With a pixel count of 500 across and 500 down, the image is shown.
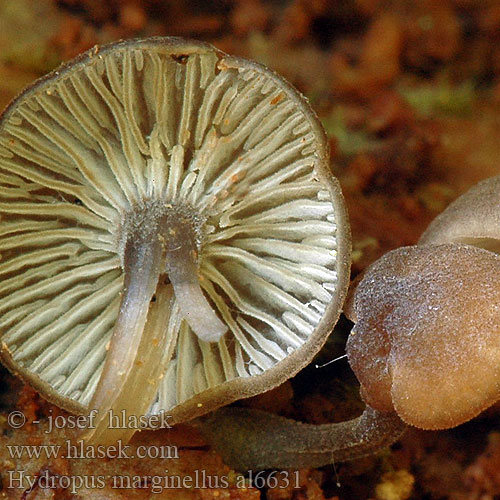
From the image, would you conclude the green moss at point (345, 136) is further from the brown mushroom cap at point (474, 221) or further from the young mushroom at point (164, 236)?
the young mushroom at point (164, 236)

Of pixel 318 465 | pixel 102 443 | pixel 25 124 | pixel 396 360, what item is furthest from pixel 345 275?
pixel 25 124

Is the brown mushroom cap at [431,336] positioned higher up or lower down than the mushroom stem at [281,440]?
higher up

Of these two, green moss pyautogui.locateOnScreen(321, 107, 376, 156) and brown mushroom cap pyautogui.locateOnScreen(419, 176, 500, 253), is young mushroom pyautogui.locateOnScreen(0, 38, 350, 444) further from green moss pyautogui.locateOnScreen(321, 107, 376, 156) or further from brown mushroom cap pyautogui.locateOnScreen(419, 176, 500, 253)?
green moss pyautogui.locateOnScreen(321, 107, 376, 156)

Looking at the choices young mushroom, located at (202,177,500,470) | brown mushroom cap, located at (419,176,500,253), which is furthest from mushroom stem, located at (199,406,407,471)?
brown mushroom cap, located at (419,176,500,253)

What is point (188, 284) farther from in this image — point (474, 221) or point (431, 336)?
point (474, 221)

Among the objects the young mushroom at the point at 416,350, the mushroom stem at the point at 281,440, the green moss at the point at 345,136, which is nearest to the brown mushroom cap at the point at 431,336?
the young mushroom at the point at 416,350

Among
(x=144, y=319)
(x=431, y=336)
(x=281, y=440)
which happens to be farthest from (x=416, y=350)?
(x=144, y=319)

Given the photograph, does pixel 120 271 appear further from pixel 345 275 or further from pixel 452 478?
pixel 452 478
